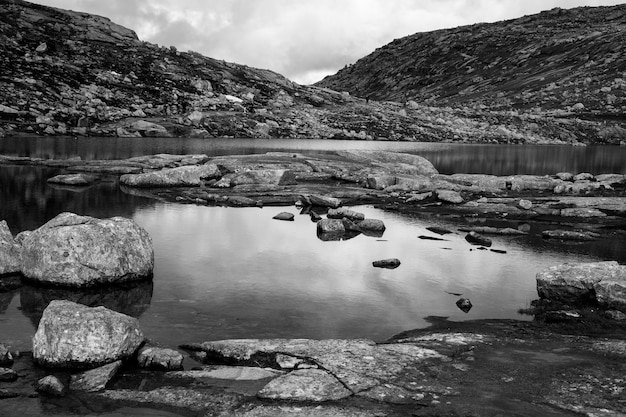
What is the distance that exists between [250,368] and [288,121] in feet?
393

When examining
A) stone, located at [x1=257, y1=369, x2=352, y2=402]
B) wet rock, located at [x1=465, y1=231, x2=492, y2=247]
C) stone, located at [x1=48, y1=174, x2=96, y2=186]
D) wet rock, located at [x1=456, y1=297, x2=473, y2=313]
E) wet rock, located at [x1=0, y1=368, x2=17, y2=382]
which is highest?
stone, located at [x1=48, y1=174, x2=96, y2=186]

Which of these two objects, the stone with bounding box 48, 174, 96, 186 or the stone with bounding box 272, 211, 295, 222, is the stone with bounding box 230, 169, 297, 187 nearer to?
the stone with bounding box 48, 174, 96, 186

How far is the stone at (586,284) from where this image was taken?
56.1ft

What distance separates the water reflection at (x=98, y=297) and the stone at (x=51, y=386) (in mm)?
5068

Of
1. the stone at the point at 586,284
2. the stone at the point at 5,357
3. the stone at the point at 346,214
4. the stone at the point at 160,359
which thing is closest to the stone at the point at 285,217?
the stone at the point at 346,214

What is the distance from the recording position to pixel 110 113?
355 ft

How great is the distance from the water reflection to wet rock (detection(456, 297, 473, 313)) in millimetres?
9866

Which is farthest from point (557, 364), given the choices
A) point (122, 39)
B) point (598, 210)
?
point (122, 39)

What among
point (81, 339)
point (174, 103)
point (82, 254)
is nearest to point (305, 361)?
point (81, 339)

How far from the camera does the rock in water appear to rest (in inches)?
462

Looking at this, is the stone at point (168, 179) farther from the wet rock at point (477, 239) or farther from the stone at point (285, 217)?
the wet rock at point (477, 239)

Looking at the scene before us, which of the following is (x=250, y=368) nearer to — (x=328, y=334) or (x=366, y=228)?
(x=328, y=334)

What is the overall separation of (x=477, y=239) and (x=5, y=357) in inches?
849

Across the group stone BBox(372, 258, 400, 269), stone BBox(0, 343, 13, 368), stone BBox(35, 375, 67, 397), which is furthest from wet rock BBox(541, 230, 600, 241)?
stone BBox(0, 343, 13, 368)
